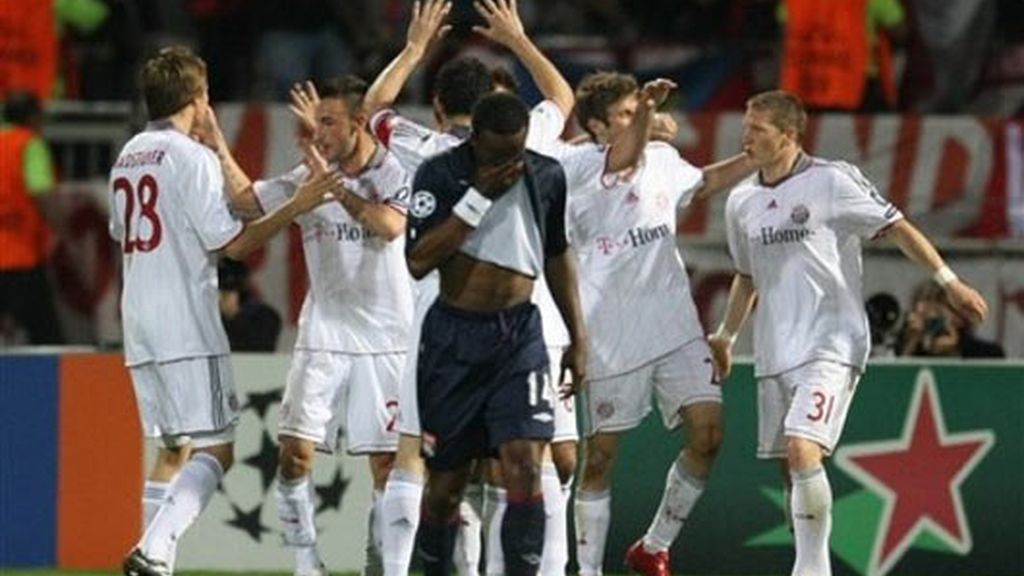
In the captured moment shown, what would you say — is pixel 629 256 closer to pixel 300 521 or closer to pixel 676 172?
pixel 676 172

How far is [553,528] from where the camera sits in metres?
16.2

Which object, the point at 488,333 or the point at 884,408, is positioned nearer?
the point at 488,333

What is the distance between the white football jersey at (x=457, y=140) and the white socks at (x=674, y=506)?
1049 mm

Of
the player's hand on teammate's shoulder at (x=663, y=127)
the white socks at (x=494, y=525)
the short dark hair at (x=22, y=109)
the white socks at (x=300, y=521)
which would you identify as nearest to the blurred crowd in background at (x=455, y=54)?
the short dark hair at (x=22, y=109)

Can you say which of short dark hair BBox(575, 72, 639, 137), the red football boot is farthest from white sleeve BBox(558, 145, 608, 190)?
the red football boot

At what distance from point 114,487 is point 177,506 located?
11.1 ft

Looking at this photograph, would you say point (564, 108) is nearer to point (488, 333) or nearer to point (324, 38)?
point (488, 333)

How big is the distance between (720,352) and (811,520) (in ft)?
3.34

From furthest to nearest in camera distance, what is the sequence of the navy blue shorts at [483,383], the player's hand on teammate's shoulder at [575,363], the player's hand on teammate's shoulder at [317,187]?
1. the player's hand on teammate's shoulder at [317,187]
2. the player's hand on teammate's shoulder at [575,363]
3. the navy blue shorts at [483,383]

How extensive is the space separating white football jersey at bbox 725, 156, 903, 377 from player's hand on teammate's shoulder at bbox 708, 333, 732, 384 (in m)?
0.34

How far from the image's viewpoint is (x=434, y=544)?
49.8 ft

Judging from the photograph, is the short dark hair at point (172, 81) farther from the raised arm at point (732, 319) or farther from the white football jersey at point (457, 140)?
the raised arm at point (732, 319)

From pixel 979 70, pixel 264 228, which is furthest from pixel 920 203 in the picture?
pixel 264 228

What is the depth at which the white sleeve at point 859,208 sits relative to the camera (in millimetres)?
16781
